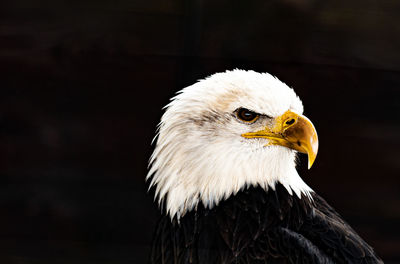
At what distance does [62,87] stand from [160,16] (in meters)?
0.27

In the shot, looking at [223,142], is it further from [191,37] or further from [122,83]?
[191,37]

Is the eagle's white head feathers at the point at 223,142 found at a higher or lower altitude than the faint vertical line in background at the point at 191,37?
lower

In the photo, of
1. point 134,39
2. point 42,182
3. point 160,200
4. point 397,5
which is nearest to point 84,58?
point 134,39

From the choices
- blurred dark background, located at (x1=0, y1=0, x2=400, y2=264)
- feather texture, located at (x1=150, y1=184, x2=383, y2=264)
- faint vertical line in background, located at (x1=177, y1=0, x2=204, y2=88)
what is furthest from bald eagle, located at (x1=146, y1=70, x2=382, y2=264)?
faint vertical line in background, located at (x1=177, y1=0, x2=204, y2=88)

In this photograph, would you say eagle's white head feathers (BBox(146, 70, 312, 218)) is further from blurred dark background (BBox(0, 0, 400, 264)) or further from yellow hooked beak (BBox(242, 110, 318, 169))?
blurred dark background (BBox(0, 0, 400, 264))

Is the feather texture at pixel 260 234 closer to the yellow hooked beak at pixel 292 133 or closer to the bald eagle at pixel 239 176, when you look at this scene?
the bald eagle at pixel 239 176

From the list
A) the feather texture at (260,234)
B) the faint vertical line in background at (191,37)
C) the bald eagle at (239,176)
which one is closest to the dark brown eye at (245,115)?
the bald eagle at (239,176)

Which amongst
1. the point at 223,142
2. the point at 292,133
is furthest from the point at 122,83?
the point at 292,133

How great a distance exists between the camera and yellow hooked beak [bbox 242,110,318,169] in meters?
1.16

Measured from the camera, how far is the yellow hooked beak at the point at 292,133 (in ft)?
3.82

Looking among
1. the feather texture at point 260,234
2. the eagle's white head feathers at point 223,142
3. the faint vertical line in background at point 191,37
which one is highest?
the faint vertical line in background at point 191,37

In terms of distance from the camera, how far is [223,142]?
1239 mm

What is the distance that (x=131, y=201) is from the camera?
87 centimetres

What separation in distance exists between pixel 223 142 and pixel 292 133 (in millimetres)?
168
